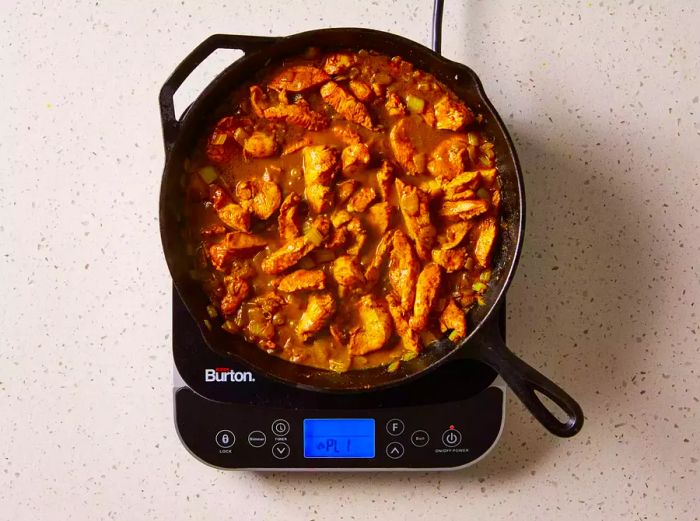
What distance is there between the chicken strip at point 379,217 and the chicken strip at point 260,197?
16 centimetres

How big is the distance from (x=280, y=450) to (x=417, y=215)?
497 mm

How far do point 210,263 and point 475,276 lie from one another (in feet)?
1.53

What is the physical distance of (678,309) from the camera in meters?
1.46

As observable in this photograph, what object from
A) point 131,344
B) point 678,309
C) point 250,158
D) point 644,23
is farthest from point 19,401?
point 644,23

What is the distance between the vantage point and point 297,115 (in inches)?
49.8

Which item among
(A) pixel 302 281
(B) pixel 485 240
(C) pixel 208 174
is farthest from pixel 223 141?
(B) pixel 485 240

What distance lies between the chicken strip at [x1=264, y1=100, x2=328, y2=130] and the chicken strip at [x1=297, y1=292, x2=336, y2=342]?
0.29 m

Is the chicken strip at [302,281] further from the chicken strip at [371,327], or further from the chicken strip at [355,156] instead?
the chicken strip at [355,156]

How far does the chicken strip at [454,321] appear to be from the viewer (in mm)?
1276

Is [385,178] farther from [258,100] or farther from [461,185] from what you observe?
[258,100]

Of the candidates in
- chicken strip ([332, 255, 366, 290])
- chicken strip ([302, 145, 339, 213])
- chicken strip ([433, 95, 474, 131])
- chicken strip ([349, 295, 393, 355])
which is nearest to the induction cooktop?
chicken strip ([349, 295, 393, 355])

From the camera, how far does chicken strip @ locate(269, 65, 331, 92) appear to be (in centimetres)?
127

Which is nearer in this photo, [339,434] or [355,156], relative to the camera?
[355,156]

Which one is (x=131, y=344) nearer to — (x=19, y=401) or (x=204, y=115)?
(x=19, y=401)
